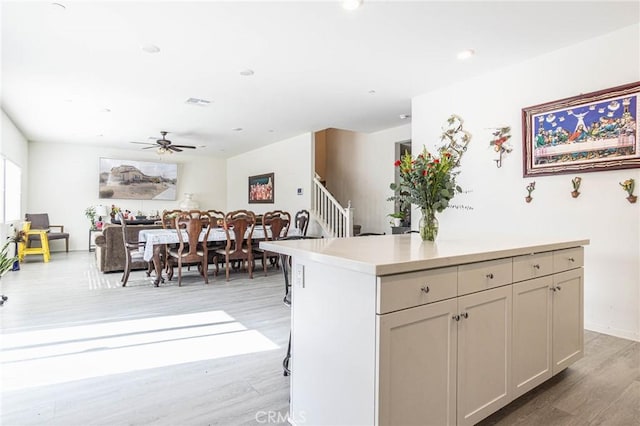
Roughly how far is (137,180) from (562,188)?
9.95 m

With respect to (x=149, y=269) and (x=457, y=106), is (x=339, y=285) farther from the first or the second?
(x=149, y=269)

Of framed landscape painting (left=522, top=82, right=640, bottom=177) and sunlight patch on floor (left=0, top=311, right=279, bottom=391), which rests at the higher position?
framed landscape painting (left=522, top=82, right=640, bottom=177)

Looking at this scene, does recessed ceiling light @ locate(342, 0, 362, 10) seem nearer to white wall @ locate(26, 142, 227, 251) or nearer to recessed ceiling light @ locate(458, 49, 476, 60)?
recessed ceiling light @ locate(458, 49, 476, 60)

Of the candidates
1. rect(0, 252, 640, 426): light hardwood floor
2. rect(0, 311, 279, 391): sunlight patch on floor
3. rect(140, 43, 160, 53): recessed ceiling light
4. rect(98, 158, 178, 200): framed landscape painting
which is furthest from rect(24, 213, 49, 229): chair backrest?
rect(140, 43, 160, 53): recessed ceiling light

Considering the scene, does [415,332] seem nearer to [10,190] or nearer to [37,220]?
[10,190]

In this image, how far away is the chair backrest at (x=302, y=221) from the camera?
7039mm

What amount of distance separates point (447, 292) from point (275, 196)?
7637mm

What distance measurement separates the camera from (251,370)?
2391 millimetres

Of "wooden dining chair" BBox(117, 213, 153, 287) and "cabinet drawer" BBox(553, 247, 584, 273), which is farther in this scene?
"wooden dining chair" BBox(117, 213, 153, 287)

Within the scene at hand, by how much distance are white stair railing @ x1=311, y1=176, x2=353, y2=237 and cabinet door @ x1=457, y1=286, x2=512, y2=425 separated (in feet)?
15.7

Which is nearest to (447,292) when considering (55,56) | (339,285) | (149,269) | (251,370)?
(339,285)

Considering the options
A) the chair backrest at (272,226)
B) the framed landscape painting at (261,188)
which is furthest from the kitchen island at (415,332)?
the framed landscape painting at (261,188)

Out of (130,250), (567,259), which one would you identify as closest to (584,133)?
(567,259)

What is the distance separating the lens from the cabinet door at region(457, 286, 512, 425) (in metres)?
1.60
